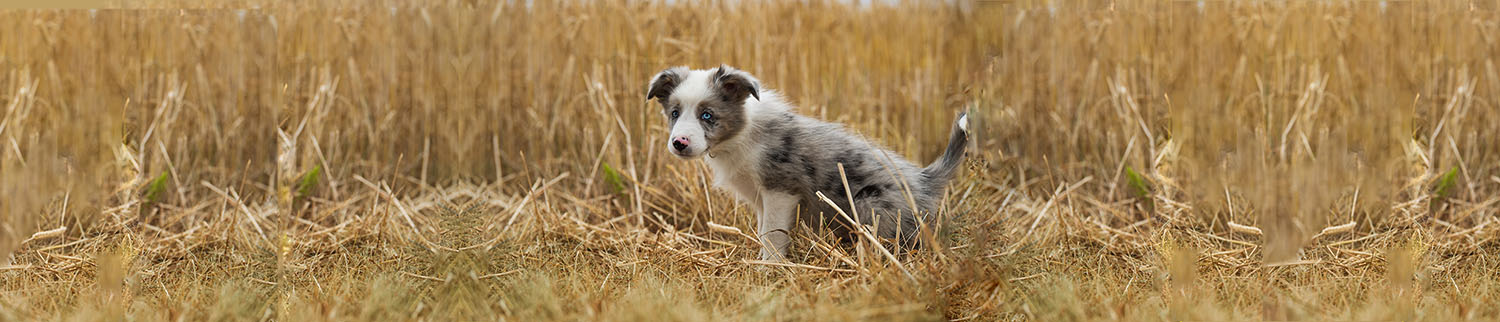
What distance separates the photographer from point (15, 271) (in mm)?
2809

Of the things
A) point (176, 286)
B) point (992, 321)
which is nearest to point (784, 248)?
point (992, 321)

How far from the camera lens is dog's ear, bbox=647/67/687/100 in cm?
293

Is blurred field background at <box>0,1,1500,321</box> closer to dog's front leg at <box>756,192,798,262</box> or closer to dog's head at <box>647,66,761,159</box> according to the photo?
dog's front leg at <box>756,192,798,262</box>

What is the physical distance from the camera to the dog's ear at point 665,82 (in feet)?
9.62

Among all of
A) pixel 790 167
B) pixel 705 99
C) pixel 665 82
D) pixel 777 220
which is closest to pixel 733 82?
pixel 705 99

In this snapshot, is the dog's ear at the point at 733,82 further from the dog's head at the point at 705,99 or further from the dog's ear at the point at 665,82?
the dog's ear at the point at 665,82

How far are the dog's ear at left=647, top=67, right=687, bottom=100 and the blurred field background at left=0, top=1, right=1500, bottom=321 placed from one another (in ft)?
1.78

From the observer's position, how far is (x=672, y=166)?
12.9 feet

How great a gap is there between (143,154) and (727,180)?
90.4 inches

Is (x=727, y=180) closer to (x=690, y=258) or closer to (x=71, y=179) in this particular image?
(x=690, y=258)

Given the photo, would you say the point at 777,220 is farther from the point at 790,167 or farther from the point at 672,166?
the point at 672,166

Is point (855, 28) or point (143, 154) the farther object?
point (855, 28)

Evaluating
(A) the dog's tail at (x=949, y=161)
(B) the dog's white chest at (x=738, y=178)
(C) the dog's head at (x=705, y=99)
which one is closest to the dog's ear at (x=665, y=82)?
(C) the dog's head at (x=705, y=99)

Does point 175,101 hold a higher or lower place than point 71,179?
higher
